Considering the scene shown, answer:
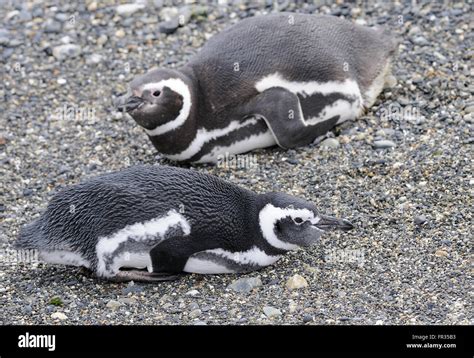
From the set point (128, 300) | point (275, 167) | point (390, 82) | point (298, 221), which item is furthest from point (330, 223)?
point (390, 82)

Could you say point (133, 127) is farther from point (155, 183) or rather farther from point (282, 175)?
point (155, 183)

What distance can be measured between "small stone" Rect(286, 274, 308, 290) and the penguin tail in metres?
1.42

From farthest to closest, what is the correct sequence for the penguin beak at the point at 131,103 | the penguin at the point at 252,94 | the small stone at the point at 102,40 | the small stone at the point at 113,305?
the small stone at the point at 102,40 < the penguin at the point at 252,94 < the penguin beak at the point at 131,103 < the small stone at the point at 113,305

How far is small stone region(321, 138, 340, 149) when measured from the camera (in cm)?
754

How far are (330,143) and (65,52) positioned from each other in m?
2.71

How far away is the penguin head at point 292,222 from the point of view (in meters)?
6.11

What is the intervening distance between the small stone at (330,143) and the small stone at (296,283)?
1676mm

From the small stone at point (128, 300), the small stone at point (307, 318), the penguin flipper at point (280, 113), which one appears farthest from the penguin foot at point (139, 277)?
the penguin flipper at point (280, 113)

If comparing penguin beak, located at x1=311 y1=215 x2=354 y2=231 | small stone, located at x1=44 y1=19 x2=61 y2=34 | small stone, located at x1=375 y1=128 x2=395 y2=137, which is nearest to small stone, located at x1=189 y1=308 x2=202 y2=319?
penguin beak, located at x1=311 y1=215 x2=354 y2=231

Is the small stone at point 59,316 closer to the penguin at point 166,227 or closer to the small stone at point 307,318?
the penguin at point 166,227

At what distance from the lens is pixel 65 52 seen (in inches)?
356

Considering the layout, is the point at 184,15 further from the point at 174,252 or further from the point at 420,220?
the point at 174,252

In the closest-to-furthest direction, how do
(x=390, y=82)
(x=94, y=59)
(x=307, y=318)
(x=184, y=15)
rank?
(x=307, y=318) → (x=390, y=82) → (x=94, y=59) → (x=184, y=15)

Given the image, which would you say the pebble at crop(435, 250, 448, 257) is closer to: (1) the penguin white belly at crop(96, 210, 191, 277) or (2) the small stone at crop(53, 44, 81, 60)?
(1) the penguin white belly at crop(96, 210, 191, 277)
